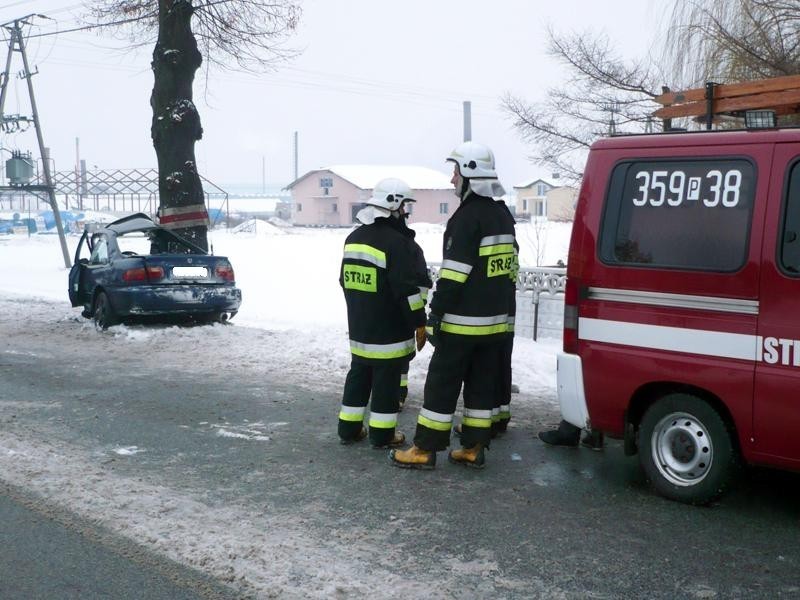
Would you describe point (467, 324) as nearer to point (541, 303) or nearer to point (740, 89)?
point (740, 89)

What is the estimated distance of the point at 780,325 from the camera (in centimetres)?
481

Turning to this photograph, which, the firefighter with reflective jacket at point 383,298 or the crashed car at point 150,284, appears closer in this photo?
the firefighter with reflective jacket at point 383,298

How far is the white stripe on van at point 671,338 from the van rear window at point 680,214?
1.19 feet

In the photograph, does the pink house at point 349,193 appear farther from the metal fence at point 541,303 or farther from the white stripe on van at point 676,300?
the white stripe on van at point 676,300

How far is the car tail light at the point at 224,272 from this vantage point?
1270 cm

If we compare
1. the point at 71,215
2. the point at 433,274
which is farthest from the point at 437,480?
the point at 71,215

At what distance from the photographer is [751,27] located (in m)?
11.8

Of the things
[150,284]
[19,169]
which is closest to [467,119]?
[150,284]

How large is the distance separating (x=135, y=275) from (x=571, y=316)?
311 inches

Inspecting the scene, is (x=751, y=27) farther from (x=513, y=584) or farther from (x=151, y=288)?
(x=513, y=584)

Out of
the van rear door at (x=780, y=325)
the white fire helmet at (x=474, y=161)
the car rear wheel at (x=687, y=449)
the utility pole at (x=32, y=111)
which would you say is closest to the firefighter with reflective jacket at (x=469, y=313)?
the white fire helmet at (x=474, y=161)

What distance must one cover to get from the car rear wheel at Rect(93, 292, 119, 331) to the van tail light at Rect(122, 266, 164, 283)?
53cm

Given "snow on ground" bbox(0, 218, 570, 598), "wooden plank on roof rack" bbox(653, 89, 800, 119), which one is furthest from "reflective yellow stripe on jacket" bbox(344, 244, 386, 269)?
"wooden plank on roof rack" bbox(653, 89, 800, 119)

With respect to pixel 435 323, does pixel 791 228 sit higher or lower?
higher
